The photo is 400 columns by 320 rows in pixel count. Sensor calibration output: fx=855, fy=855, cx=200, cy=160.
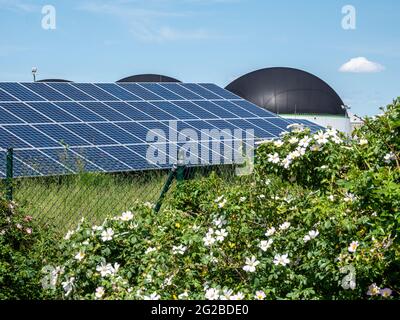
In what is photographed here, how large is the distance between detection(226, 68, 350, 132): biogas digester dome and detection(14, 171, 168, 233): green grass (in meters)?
21.4

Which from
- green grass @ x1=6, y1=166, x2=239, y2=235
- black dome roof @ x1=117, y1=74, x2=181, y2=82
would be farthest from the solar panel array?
black dome roof @ x1=117, y1=74, x2=181, y2=82

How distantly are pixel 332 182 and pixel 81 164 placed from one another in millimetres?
9211

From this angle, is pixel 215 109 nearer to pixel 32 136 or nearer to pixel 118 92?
pixel 118 92

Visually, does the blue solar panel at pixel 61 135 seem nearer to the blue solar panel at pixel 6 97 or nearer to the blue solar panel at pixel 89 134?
the blue solar panel at pixel 89 134

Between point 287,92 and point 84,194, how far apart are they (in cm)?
2494

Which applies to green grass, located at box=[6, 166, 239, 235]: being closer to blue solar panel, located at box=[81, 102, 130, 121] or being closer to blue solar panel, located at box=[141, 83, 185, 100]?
blue solar panel, located at box=[81, 102, 130, 121]

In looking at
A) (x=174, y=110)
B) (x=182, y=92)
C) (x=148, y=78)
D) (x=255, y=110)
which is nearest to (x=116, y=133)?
(x=174, y=110)

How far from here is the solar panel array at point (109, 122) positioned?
16469mm

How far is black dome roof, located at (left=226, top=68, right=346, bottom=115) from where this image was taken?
37469 millimetres

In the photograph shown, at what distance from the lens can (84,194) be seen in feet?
44.8

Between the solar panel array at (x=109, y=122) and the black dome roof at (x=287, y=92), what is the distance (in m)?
12.5

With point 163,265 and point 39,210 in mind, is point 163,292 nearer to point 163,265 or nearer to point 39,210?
point 163,265
